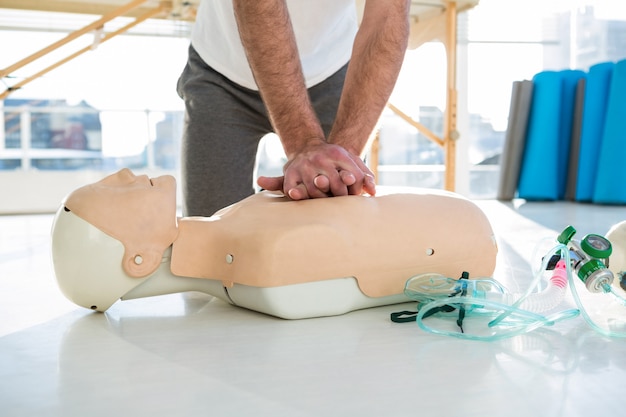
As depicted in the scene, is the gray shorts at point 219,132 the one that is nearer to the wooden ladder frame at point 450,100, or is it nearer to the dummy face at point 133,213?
A: the dummy face at point 133,213

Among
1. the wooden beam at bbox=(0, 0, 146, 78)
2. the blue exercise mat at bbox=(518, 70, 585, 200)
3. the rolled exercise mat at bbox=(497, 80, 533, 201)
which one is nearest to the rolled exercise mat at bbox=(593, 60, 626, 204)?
the blue exercise mat at bbox=(518, 70, 585, 200)

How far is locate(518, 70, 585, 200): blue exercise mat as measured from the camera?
4117 mm

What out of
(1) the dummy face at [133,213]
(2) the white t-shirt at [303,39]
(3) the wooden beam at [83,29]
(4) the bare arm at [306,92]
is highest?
(3) the wooden beam at [83,29]

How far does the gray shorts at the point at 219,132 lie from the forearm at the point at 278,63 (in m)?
0.37

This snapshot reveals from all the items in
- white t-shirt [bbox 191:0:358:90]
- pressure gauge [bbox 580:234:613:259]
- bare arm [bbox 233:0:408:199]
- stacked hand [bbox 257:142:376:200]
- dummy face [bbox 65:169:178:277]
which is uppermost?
white t-shirt [bbox 191:0:358:90]

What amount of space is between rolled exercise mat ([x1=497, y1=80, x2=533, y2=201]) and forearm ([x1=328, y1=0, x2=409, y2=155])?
317 cm

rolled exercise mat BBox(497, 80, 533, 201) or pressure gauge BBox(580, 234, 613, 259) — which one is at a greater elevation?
rolled exercise mat BBox(497, 80, 533, 201)

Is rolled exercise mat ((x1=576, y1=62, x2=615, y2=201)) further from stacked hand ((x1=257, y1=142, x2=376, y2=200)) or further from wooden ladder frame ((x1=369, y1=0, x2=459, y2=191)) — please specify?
stacked hand ((x1=257, y1=142, x2=376, y2=200))

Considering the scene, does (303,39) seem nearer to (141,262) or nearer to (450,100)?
(141,262)

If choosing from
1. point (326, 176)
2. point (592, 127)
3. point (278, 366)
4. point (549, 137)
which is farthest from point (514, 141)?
point (278, 366)

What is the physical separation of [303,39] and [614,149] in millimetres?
2795

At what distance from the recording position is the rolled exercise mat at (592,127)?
12.8ft

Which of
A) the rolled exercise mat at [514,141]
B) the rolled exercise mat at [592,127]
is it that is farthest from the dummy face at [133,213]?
the rolled exercise mat at [514,141]

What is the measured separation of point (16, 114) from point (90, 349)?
4.54m
